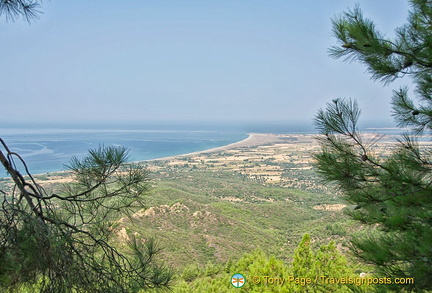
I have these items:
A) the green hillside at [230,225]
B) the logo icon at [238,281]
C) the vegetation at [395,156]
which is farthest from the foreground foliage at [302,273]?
the green hillside at [230,225]

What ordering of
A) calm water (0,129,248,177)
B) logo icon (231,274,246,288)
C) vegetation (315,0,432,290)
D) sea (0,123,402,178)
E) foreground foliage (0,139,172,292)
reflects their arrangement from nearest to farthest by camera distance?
1. foreground foliage (0,139,172,292)
2. vegetation (315,0,432,290)
3. logo icon (231,274,246,288)
4. sea (0,123,402,178)
5. calm water (0,129,248,177)

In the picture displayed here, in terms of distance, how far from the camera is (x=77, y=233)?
1214 mm

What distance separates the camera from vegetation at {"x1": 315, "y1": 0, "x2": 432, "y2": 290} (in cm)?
151

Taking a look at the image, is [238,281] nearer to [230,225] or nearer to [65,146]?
[230,225]

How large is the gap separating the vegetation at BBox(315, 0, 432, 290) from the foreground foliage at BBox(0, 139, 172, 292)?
1032mm

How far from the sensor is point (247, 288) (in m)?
4.48

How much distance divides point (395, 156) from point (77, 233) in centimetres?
160

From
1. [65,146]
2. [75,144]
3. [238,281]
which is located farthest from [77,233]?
[75,144]

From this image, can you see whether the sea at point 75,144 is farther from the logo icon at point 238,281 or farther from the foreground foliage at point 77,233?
the logo icon at point 238,281

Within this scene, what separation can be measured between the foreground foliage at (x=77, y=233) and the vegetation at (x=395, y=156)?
103 centimetres

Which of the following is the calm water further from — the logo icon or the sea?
the logo icon

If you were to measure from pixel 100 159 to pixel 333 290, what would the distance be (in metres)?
4.23

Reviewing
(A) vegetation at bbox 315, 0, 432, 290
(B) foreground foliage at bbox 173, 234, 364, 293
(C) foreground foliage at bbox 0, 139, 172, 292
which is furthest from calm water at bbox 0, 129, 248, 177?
(B) foreground foliage at bbox 173, 234, 364, 293

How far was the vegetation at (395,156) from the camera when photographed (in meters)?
1.51
